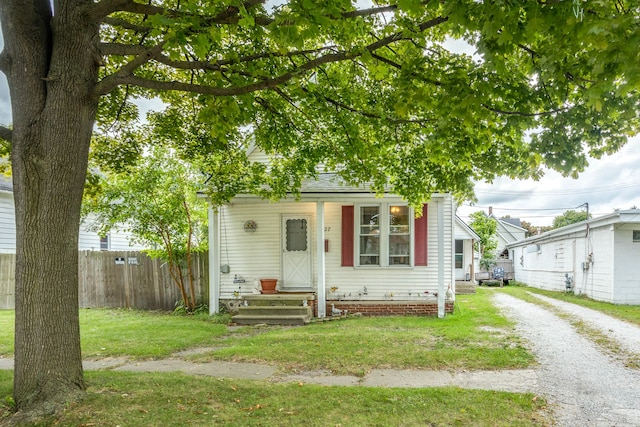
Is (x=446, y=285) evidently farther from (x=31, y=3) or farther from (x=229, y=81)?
(x=31, y=3)

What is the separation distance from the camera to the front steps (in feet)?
32.3

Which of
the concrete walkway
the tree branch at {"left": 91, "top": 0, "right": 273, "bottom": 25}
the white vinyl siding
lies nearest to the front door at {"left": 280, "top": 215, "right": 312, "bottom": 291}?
the white vinyl siding

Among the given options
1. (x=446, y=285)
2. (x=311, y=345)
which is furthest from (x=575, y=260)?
(x=311, y=345)

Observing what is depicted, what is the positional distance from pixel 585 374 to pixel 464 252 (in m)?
18.4

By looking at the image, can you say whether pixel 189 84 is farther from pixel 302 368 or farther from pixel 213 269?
pixel 213 269

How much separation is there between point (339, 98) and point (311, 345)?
170 inches

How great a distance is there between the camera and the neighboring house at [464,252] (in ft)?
72.8

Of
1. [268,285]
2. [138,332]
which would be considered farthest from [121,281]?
[268,285]

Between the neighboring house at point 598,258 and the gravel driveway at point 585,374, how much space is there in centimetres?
369

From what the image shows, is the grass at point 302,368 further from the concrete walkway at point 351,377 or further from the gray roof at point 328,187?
the gray roof at point 328,187

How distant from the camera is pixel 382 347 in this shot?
709cm

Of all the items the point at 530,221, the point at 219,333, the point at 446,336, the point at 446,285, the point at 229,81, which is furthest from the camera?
the point at 530,221

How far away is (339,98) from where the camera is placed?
6441 millimetres

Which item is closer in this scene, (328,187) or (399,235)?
(328,187)
